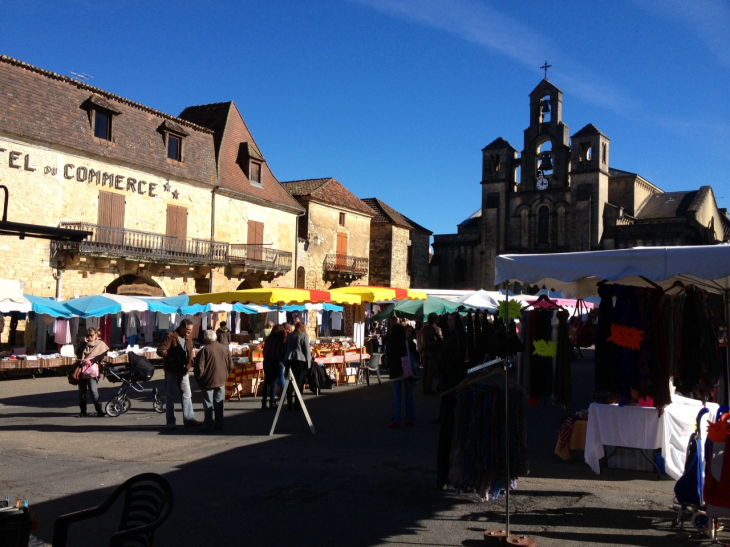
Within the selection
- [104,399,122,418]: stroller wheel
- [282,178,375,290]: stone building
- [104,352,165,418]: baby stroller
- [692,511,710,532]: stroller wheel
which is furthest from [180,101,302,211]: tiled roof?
[692,511,710,532]: stroller wheel

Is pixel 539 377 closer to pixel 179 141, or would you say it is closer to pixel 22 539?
pixel 22 539

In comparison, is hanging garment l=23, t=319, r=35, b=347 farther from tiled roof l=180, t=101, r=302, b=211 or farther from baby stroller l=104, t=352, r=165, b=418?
tiled roof l=180, t=101, r=302, b=211

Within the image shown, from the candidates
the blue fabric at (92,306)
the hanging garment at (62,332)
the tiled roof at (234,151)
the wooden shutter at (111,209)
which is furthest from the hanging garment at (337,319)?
the hanging garment at (62,332)

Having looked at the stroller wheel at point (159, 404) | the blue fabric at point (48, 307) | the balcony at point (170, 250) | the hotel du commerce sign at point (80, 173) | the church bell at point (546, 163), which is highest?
the church bell at point (546, 163)

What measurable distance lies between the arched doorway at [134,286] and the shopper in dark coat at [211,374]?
16.8 meters

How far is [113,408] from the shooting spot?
1181cm

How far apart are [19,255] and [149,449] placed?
616 inches

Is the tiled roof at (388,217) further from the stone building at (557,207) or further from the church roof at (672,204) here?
the church roof at (672,204)

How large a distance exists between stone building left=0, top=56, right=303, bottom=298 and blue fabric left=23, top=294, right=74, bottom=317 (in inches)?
175

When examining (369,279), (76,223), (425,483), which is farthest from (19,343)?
(369,279)

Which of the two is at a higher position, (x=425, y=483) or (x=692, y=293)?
(x=692, y=293)

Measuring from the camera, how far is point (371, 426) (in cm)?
1057

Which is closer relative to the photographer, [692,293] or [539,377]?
[692,293]

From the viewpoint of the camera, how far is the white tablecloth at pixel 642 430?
703 cm
